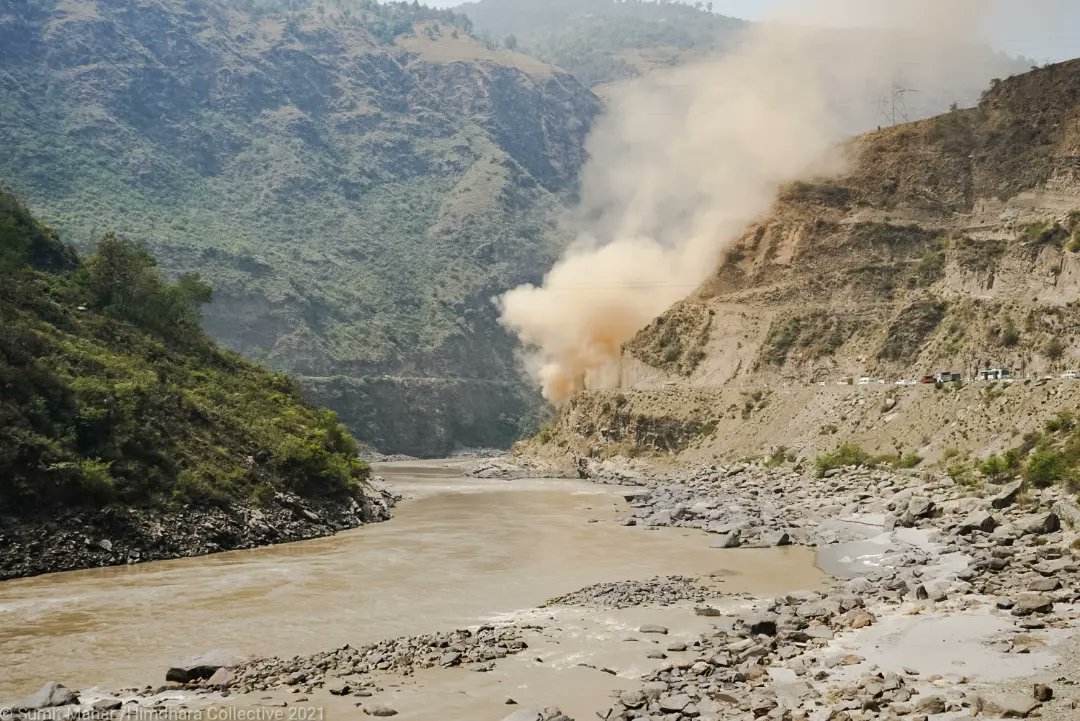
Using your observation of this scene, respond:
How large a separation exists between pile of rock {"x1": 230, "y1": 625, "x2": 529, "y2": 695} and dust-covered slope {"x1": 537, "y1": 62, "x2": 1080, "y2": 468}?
43.4 meters

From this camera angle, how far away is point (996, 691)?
13797 millimetres

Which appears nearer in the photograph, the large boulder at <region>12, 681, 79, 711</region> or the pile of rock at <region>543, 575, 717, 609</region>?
the large boulder at <region>12, 681, 79, 711</region>

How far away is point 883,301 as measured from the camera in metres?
90.2

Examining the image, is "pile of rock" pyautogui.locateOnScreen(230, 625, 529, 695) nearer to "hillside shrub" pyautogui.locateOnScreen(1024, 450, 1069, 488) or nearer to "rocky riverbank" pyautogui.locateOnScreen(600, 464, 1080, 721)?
"rocky riverbank" pyautogui.locateOnScreen(600, 464, 1080, 721)

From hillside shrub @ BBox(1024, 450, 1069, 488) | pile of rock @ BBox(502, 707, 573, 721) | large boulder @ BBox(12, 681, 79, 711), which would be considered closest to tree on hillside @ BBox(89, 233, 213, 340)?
large boulder @ BBox(12, 681, 79, 711)

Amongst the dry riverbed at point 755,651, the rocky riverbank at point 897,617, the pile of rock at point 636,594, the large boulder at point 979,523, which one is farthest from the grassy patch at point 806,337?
the pile of rock at point 636,594

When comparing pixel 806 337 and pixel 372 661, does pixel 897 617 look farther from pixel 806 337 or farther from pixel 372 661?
pixel 806 337

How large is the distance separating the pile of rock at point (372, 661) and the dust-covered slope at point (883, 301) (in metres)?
43.4

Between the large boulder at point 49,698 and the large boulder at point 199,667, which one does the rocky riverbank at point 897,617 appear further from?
the large boulder at point 49,698

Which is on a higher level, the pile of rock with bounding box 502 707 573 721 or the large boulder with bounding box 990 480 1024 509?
the large boulder with bounding box 990 480 1024 509

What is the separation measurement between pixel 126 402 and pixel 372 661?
27286 millimetres

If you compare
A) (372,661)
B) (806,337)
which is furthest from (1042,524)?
(806,337)

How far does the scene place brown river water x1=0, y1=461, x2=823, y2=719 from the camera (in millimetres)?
20312

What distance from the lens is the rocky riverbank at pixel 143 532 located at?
32.4m
